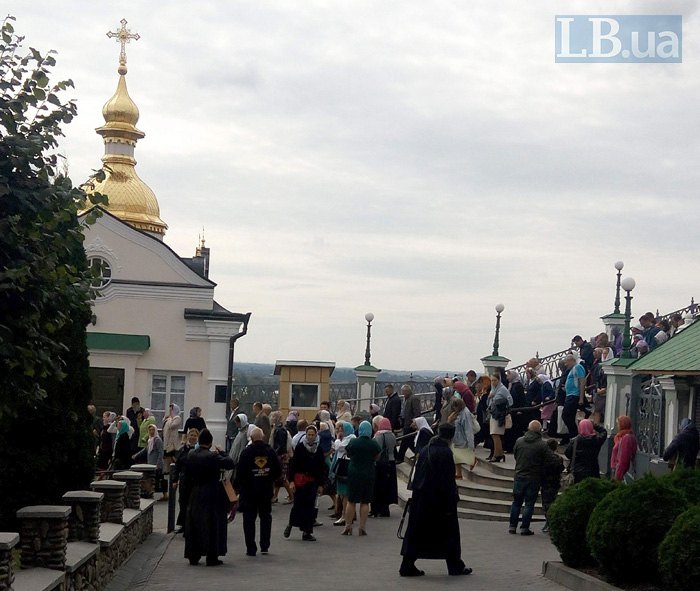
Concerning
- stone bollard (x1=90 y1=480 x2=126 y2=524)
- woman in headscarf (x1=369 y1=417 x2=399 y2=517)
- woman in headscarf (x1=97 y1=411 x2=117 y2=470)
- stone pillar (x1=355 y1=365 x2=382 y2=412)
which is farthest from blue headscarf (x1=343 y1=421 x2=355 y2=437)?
stone pillar (x1=355 y1=365 x2=382 y2=412)

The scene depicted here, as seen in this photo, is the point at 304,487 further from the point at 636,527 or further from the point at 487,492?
the point at 636,527

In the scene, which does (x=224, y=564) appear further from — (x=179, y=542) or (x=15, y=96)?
(x=15, y=96)

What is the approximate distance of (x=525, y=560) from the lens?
16.5 m

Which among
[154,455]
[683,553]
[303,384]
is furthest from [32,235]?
[303,384]

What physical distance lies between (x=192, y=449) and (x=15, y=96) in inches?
309

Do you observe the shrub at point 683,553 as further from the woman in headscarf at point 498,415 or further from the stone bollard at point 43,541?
the woman in headscarf at point 498,415

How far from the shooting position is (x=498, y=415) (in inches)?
944

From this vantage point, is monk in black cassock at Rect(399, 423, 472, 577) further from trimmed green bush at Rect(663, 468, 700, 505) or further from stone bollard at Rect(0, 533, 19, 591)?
stone bollard at Rect(0, 533, 19, 591)

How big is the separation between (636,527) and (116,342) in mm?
23646

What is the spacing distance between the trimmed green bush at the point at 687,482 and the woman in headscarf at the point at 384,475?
358 inches

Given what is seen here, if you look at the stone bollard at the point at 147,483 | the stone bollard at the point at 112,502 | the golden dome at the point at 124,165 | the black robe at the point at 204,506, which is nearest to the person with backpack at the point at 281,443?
the stone bollard at the point at 147,483

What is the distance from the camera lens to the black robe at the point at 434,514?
49.3 ft

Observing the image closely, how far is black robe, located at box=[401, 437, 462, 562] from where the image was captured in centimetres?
1502

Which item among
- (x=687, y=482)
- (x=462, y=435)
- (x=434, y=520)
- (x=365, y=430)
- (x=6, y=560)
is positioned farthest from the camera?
(x=462, y=435)
